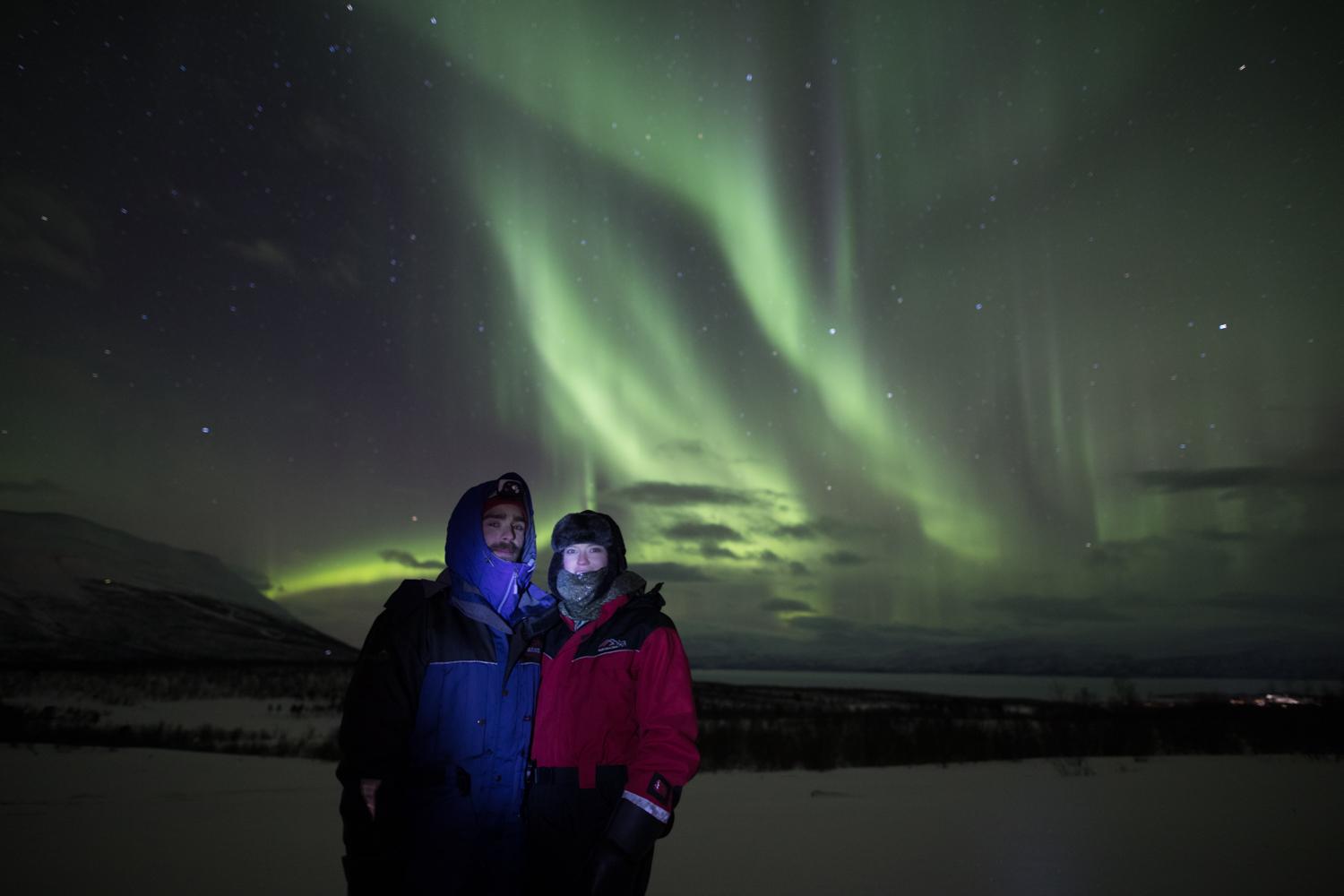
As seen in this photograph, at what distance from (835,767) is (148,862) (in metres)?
10.7

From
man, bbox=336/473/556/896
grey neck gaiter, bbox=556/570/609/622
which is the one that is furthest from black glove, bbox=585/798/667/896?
grey neck gaiter, bbox=556/570/609/622

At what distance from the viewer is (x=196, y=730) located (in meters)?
18.8

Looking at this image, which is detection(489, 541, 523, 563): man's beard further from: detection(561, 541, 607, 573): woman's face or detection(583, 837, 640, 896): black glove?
detection(583, 837, 640, 896): black glove

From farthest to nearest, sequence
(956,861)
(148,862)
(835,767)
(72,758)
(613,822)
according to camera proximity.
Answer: (835,767) → (72,758) → (956,861) → (148,862) → (613,822)

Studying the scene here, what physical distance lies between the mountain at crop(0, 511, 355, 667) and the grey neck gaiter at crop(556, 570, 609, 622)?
414ft

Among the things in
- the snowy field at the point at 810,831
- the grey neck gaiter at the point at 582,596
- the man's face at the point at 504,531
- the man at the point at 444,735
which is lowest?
the snowy field at the point at 810,831

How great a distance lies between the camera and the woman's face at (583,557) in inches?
147

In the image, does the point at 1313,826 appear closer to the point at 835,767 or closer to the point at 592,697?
the point at 835,767

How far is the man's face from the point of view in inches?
150

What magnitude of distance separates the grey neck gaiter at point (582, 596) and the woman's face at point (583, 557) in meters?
0.02

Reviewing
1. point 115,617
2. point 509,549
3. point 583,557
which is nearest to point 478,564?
point 509,549

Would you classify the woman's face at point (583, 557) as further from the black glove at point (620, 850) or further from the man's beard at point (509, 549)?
the black glove at point (620, 850)

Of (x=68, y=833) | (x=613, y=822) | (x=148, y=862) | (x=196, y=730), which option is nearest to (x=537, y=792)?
(x=613, y=822)

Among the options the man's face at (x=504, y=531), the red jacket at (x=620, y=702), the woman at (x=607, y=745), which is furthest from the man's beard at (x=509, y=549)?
the red jacket at (x=620, y=702)
